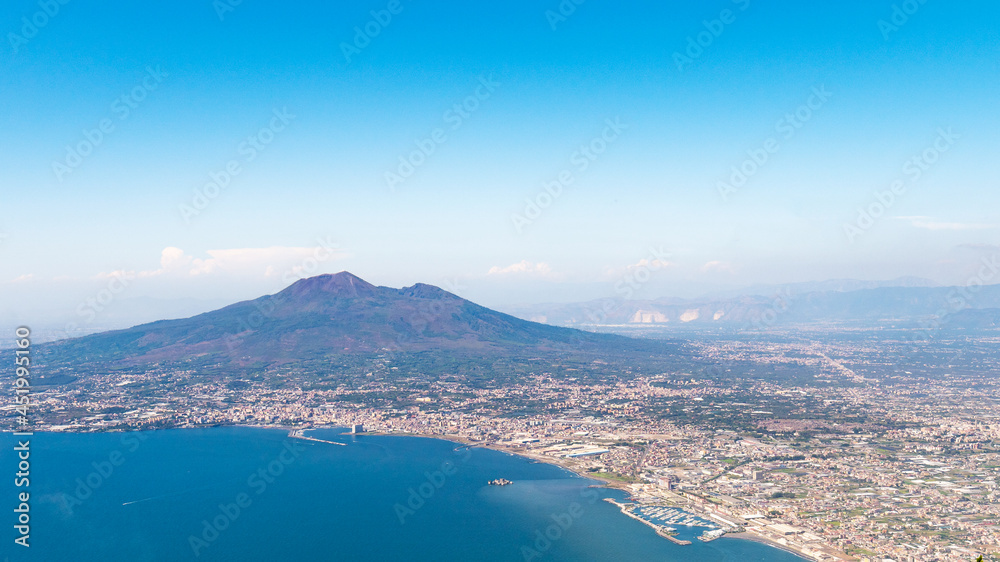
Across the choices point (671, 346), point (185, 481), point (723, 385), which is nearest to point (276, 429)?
point (185, 481)

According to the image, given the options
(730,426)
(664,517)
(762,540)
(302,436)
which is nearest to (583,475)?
(664,517)

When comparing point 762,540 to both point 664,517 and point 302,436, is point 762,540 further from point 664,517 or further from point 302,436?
point 302,436

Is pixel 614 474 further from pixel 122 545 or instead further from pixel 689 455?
pixel 122 545

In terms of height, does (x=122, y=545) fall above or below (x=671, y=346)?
below

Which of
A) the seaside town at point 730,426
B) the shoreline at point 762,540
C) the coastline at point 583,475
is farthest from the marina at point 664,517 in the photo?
the shoreline at point 762,540

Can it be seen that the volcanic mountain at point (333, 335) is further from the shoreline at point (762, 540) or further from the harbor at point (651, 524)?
the shoreline at point (762, 540)

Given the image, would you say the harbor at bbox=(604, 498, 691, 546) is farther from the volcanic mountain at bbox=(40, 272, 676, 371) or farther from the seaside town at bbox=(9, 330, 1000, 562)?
the volcanic mountain at bbox=(40, 272, 676, 371)
